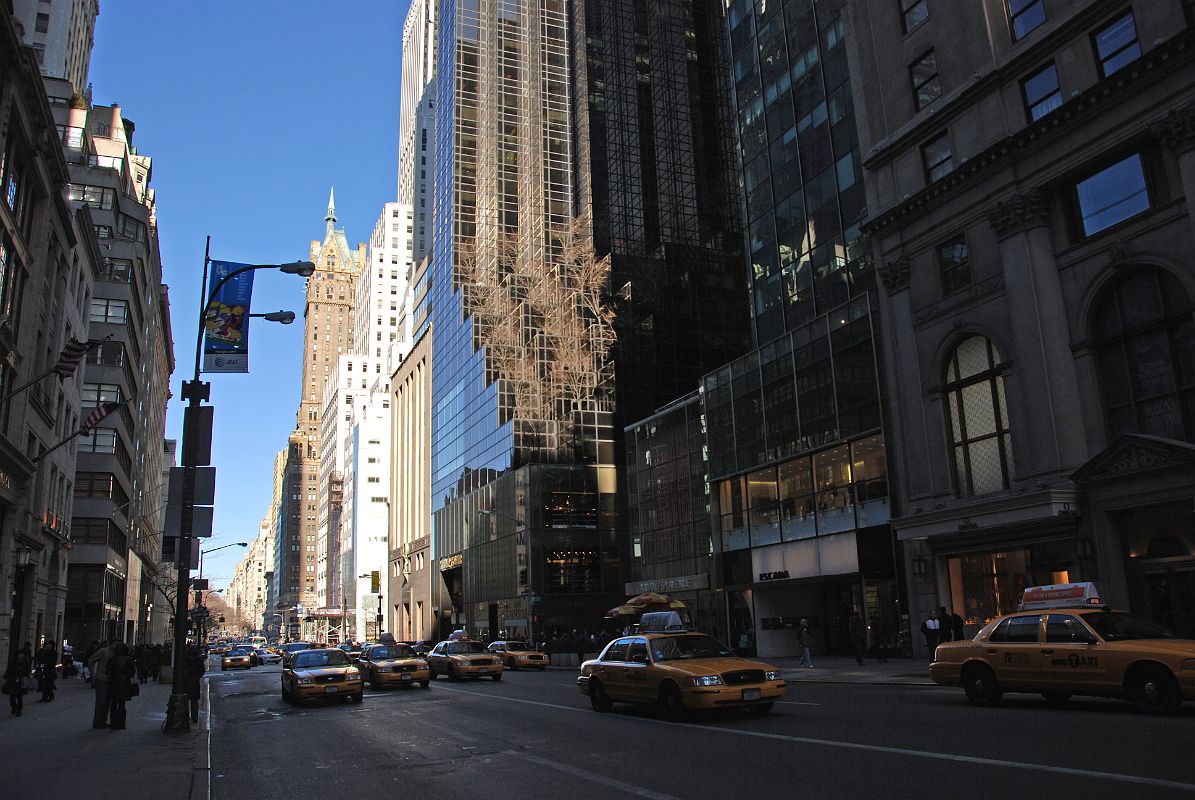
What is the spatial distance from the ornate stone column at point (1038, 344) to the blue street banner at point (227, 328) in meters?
21.7

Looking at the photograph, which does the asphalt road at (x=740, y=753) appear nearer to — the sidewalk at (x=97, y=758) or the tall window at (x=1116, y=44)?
the sidewalk at (x=97, y=758)

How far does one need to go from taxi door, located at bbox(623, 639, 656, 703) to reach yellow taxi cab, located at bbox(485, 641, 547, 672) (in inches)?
1021

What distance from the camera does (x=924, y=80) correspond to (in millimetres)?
31750

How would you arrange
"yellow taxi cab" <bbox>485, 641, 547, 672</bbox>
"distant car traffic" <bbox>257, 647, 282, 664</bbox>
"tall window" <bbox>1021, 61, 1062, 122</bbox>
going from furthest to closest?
1. "distant car traffic" <bbox>257, 647, 282, 664</bbox>
2. "yellow taxi cab" <bbox>485, 641, 547, 672</bbox>
3. "tall window" <bbox>1021, 61, 1062, 122</bbox>

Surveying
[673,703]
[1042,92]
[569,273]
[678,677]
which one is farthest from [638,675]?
[569,273]

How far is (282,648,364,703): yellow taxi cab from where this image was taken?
22.2 meters

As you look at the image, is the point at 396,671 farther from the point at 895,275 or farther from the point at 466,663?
the point at 895,275

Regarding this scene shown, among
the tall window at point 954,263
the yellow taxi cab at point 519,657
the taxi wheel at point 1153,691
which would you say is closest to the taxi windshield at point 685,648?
the taxi wheel at point 1153,691

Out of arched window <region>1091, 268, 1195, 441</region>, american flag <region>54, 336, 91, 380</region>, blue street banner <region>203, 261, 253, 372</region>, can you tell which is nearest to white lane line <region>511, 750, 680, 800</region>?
blue street banner <region>203, 261, 253, 372</region>

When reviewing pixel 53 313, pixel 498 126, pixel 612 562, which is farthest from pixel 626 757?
pixel 498 126

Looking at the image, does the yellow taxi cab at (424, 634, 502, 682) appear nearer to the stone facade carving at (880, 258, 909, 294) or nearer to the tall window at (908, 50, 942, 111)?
the stone facade carving at (880, 258, 909, 294)

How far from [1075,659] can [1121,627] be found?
870 millimetres

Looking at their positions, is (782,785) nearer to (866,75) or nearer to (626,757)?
(626,757)

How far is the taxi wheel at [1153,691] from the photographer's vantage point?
12.1 metres
